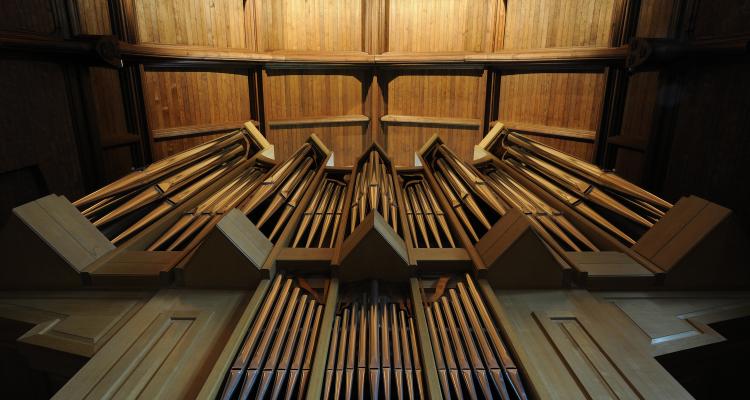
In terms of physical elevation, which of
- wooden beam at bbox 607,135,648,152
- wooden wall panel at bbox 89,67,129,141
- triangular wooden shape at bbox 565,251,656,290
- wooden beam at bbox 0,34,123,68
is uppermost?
wooden beam at bbox 0,34,123,68

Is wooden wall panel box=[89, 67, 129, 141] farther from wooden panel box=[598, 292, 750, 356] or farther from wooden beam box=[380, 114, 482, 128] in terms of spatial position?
wooden panel box=[598, 292, 750, 356]

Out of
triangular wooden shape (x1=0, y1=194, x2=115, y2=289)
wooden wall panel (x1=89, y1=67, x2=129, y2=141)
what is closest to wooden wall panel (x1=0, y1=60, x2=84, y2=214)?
wooden wall panel (x1=89, y1=67, x2=129, y2=141)

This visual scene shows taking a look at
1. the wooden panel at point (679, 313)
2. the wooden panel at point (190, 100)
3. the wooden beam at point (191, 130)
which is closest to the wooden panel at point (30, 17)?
the wooden panel at point (190, 100)

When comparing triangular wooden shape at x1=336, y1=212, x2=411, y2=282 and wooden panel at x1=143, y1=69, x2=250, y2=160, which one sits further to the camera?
wooden panel at x1=143, y1=69, x2=250, y2=160

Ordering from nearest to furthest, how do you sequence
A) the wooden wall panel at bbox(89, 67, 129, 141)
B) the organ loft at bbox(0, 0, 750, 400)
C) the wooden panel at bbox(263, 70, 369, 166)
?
the organ loft at bbox(0, 0, 750, 400) < the wooden wall panel at bbox(89, 67, 129, 141) < the wooden panel at bbox(263, 70, 369, 166)

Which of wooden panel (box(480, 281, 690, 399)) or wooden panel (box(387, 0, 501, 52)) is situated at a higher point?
wooden panel (box(387, 0, 501, 52))

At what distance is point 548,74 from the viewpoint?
6.57 meters

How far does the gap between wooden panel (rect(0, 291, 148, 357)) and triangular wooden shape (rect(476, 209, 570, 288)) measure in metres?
2.25

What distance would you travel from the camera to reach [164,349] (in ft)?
7.32

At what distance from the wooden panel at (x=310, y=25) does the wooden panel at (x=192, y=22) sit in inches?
18.2

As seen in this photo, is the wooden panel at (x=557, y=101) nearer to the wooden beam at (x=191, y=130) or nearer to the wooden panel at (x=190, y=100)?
the wooden panel at (x=190, y=100)

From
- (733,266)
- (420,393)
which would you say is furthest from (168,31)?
(733,266)

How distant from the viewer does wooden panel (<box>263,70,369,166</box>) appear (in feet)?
25.1

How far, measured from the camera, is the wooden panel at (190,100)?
588 cm
